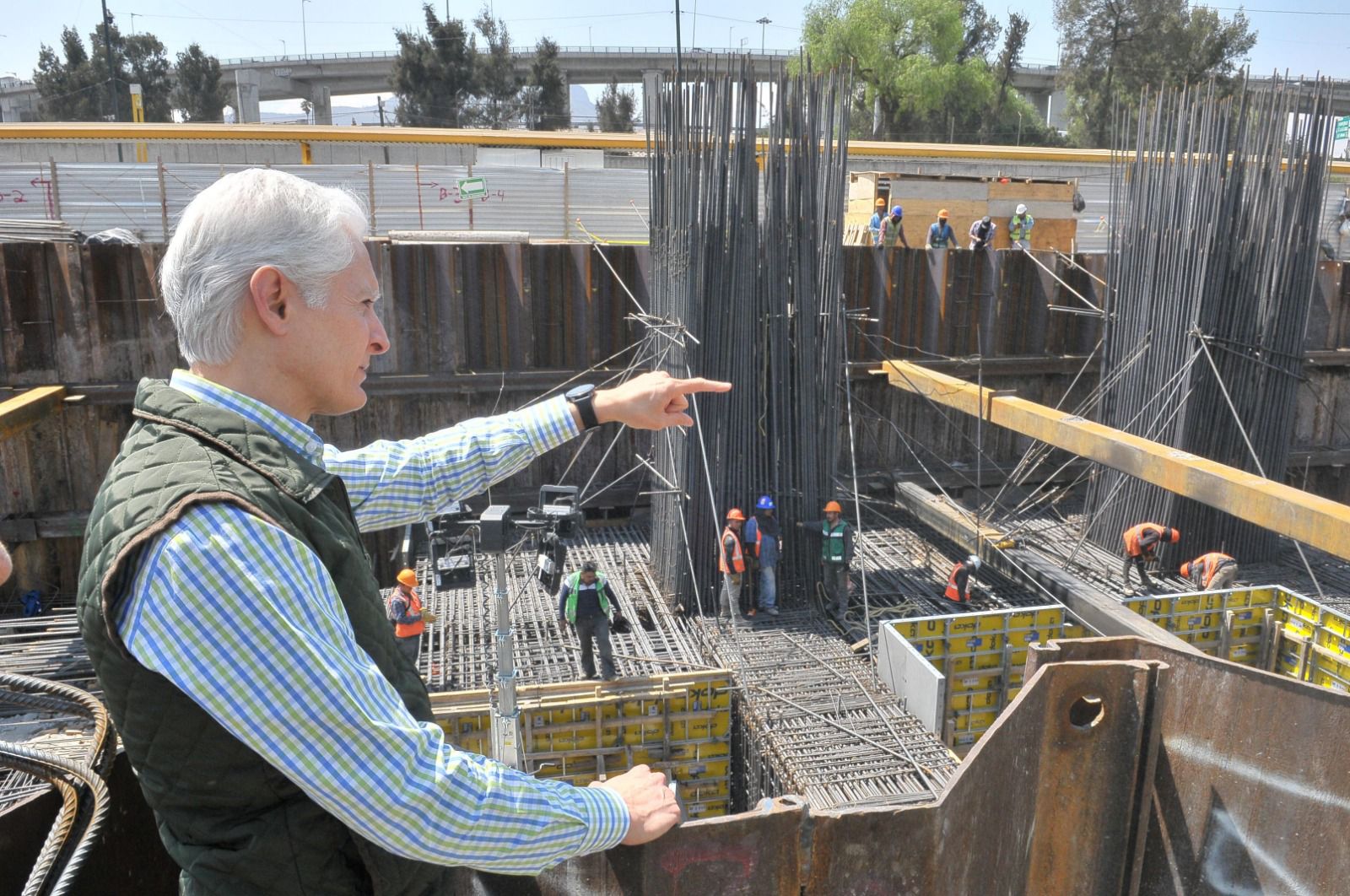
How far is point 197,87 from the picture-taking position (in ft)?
184

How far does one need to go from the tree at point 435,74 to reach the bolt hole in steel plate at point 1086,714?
54.1m

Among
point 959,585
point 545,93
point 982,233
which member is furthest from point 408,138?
point 545,93

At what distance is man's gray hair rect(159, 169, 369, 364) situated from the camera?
1.49 meters

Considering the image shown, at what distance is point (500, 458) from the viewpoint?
2.37 metres

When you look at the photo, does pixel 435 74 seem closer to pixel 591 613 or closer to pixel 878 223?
pixel 878 223

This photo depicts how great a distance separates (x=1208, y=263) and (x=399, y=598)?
1045cm

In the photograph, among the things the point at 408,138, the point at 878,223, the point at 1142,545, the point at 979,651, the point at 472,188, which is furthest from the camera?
the point at 408,138

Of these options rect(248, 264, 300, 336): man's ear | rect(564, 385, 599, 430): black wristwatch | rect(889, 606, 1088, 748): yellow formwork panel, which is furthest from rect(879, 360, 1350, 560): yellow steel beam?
rect(248, 264, 300, 336): man's ear

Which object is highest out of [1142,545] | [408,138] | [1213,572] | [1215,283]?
[408,138]

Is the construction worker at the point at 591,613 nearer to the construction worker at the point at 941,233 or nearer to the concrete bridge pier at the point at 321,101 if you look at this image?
the construction worker at the point at 941,233

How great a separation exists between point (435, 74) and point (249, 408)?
55785 mm

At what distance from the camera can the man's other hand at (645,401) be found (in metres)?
2.39

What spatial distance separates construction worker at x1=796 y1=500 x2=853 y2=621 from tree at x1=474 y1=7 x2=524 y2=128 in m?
47.8

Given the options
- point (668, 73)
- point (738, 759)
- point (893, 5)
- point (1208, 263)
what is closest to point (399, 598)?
point (738, 759)
